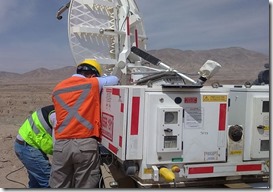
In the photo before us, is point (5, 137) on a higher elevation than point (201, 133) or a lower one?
lower

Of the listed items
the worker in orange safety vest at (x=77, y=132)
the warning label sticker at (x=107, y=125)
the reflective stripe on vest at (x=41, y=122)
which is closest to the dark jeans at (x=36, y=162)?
the reflective stripe on vest at (x=41, y=122)

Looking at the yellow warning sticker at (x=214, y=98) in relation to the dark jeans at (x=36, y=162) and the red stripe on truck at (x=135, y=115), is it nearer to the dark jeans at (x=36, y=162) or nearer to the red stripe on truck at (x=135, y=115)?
the red stripe on truck at (x=135, y=115)

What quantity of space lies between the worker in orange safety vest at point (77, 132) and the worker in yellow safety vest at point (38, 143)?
2.27 ft

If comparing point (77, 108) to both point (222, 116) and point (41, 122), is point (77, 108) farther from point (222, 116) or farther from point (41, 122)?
point (222, 116)

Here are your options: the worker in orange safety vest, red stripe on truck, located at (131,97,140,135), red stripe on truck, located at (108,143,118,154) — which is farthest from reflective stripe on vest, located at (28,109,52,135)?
red stripe on truck, located at (131,97,140,135)

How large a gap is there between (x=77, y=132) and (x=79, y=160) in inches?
12.5

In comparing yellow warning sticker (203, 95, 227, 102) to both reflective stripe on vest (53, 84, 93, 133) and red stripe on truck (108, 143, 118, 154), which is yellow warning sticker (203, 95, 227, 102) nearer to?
red stripe on truck (108, 143, 118, 154)

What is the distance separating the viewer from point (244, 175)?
4.09 metres

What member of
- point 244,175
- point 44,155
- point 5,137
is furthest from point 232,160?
point 5,137

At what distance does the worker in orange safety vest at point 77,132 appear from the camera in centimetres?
417

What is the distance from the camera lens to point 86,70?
15.2 ft

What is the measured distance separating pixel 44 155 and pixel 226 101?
107 inches

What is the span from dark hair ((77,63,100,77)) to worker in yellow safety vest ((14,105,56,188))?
29.7 inches

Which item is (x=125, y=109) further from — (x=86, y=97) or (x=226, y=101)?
(x=226, y=101)
